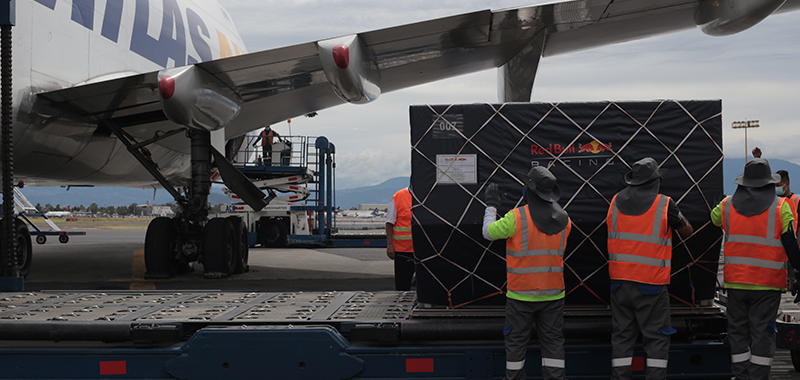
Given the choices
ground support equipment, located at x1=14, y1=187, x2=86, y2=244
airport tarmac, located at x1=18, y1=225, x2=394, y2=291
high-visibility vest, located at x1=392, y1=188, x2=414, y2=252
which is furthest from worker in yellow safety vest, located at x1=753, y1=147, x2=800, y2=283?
ground support equipment, located at x1=14, y1=187, x2=86, y2=244

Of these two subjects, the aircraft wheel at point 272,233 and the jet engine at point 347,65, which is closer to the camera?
the jet engine at point 347,65

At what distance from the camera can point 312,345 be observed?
4.29m

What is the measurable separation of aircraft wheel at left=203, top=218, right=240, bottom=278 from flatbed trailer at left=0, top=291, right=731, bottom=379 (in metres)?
5.79

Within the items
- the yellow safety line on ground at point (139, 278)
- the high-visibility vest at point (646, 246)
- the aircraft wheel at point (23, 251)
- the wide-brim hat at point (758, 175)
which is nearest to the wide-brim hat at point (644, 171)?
the high-visibility vest at point (646, 246)

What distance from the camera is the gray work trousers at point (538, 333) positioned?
4.27 m

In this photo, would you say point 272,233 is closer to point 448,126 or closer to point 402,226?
point 402,226

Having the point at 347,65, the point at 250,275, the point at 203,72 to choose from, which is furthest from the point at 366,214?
the point at 347,65

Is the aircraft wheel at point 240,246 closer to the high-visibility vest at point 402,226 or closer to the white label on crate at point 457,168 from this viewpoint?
the high-visibility vest at point 402,226

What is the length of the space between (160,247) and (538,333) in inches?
326

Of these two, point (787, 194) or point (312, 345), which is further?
point (787, 194)

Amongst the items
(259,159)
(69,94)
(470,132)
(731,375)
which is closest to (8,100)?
(69,94)

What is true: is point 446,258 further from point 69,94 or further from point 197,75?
point 69,94

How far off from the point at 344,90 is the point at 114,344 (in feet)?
11.2

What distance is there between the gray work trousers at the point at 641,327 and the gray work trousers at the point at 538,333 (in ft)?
Result: 1.40
